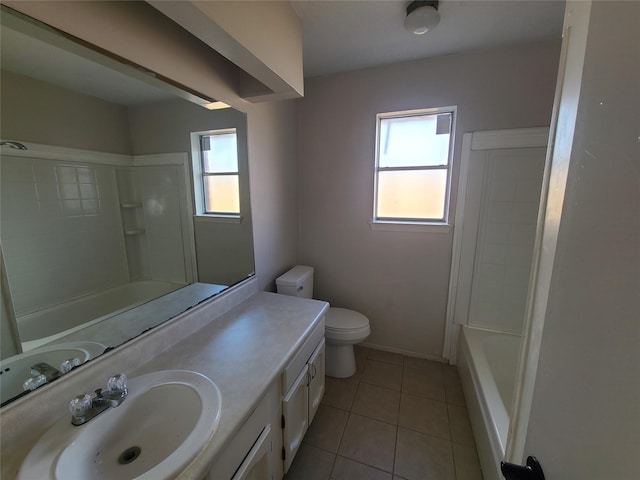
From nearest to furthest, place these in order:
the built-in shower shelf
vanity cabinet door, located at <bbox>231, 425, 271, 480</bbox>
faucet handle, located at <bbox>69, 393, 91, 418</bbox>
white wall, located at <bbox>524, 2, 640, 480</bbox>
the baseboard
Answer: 1. white wall, located at <bbox>524, 2, 640, 480</bbox>
2. faucet handle, located at <bbox>69, 393, 91, 418</bbox>
3. vanity cabinet door, located at <bbox>231, 425, 271, 480</bbox>
4. the built-in shower shelf
5. the baseboard

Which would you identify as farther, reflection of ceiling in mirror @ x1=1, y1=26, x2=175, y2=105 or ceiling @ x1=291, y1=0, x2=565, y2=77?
ceiling @ x1=291, y1=0, x2=565, y2=77

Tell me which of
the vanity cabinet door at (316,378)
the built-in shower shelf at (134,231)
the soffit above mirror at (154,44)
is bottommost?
the vanity cabinet door at (316,378)

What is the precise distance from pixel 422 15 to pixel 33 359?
2158 millimetres

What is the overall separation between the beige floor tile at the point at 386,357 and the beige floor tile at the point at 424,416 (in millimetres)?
381

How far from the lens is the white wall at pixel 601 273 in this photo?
13.4 inches

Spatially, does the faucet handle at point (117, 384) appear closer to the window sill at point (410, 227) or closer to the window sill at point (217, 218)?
the window sill at point (217, 218)

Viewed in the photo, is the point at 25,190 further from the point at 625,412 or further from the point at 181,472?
the point at 625,412

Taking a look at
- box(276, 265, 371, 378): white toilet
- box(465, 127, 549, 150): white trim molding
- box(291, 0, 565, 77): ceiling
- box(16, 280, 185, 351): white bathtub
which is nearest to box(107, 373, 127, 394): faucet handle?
box(16, 280, 185, 351): white bathtub

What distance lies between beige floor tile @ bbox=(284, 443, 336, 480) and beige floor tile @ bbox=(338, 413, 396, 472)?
0.32ft

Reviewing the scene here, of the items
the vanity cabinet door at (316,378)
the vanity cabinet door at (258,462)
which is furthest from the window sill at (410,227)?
the vanity cabinet door at (258,462)

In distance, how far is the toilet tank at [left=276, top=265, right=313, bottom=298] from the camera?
2.03 meters

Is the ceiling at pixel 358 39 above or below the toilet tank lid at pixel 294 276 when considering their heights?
above

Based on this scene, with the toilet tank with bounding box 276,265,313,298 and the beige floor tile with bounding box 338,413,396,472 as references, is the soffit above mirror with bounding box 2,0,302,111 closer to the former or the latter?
the toilet tank with bounding box 276,265,313,298

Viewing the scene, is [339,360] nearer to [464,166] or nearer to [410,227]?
[410,227]
